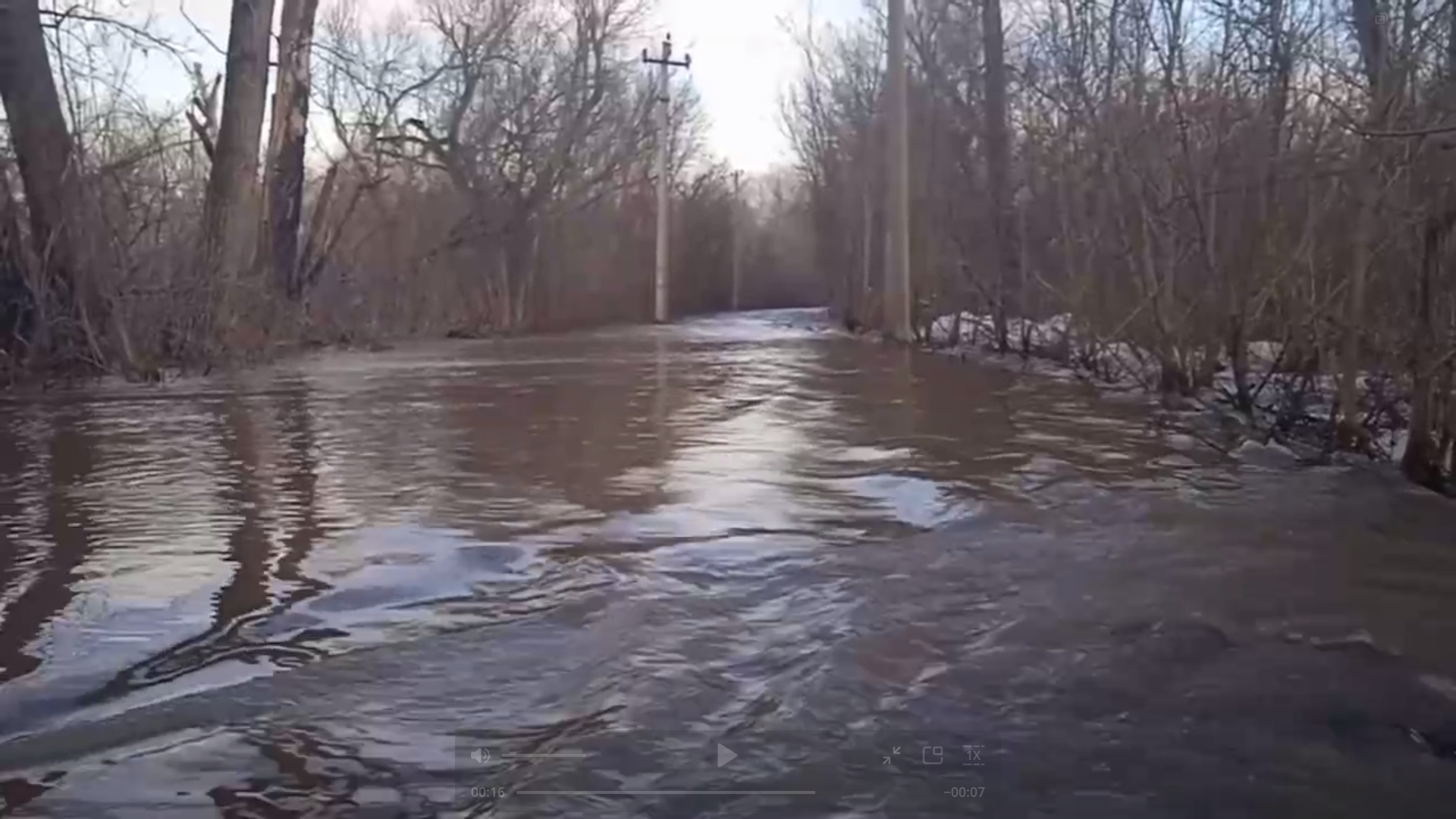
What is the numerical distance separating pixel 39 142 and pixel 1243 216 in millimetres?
10609

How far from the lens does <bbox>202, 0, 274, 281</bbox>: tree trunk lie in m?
16.6

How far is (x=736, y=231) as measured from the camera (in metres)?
58.5

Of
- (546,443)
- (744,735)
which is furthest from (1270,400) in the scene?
(744,735)

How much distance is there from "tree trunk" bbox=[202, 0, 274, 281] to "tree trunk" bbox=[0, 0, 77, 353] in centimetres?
258

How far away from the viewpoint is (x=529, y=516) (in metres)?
5.66

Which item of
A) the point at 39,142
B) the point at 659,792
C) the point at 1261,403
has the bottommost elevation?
the point at 659,792

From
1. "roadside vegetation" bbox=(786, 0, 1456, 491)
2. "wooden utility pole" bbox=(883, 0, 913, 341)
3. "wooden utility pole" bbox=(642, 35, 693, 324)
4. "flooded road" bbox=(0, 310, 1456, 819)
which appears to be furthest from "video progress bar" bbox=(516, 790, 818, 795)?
"wooden utility pole" bbox=(642, 35, 693, 324)

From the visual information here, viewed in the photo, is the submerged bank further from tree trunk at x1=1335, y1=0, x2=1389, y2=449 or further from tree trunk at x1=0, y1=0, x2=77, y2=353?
tree trunk at x1=0, y1=0, x2=77, y2=353

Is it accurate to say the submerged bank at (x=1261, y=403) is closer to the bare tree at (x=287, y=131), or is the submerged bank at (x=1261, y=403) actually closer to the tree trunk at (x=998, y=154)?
the tree trunk at (x=998, y=154)

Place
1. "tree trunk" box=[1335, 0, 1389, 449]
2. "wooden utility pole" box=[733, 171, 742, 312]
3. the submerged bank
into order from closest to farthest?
"tree trunk" box=[1335, 0, 1389, 449] → the submerged bank → "wooden utility pole" box=[733, 171, 742, 312]

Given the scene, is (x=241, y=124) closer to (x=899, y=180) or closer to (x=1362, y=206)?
(x=899, y=180)

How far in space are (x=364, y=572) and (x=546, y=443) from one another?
3.53 metres

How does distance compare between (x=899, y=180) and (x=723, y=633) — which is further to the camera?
(x=899, y=180)

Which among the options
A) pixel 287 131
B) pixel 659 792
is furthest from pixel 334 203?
pixel 659 792
